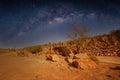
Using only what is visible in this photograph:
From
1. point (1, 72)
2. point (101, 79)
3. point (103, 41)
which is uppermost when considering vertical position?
point (103, 41)

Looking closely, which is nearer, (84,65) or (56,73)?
(56,73)

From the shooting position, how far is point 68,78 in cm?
805

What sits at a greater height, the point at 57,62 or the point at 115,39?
the point at 115,39

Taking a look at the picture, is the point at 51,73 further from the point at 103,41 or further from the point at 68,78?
the point at 103,41

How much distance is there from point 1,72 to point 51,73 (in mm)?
2693

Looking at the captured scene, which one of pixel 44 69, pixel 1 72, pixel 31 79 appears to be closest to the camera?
pixel 31 79

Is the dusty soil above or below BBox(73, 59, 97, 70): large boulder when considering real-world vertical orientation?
below

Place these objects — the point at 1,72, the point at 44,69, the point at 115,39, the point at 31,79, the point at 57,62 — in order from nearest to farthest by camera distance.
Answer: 1. the point at 31,79
2. the point at 1,72
3. the point at 44,69
4. the point at 57,62
5. the point at 115,39

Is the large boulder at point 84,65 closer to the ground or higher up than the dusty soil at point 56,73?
higher up

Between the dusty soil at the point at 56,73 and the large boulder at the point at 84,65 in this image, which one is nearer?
the dusty soil at the point at 56,73

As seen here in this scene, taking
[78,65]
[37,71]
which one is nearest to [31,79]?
[37,71]

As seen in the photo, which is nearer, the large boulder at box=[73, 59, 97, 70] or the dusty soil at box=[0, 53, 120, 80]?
the dusty soil at box=[0, 53, 120, 80]

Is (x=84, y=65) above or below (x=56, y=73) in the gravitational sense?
above

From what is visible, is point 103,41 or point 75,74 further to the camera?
point 103,41
